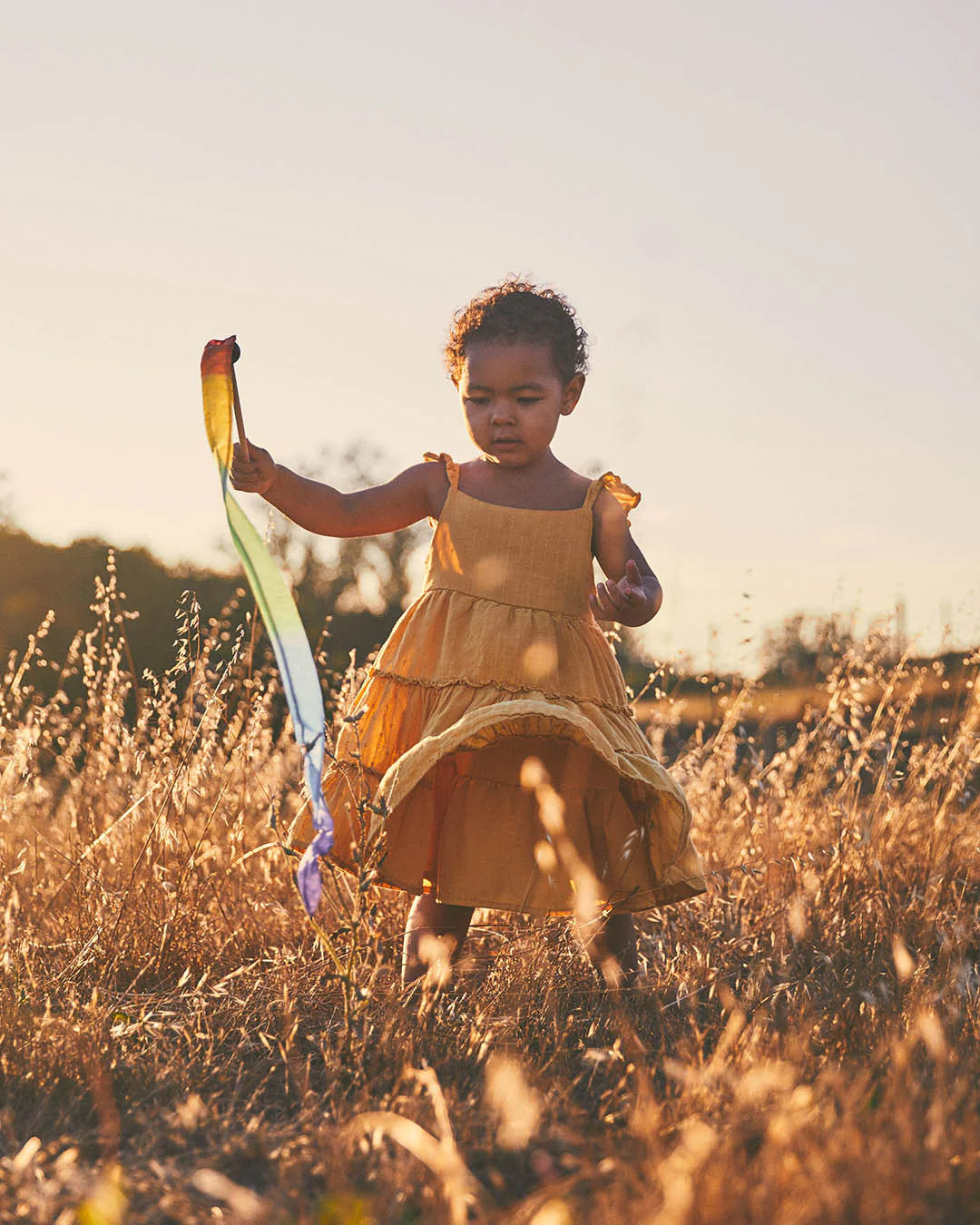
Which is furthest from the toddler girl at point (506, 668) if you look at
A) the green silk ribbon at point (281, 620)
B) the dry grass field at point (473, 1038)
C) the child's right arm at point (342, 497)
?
the green silk ribbon at point (281, 620)

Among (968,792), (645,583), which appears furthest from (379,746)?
(968,792)

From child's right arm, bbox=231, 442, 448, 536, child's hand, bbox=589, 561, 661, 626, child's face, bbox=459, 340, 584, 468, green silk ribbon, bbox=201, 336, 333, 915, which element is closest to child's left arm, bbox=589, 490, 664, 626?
child's hand, bbox=589, 561, 661, 626

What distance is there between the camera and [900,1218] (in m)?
1.16

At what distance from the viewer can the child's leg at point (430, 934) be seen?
243 centimetres

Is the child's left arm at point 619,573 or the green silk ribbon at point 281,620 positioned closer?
the green silk ribbon at point 281,620

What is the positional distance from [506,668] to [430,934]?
64 cm

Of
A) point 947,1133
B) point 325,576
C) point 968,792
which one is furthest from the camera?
point 325,576

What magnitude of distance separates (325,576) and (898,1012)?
11.0 metres

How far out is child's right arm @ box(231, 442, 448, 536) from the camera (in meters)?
2.58

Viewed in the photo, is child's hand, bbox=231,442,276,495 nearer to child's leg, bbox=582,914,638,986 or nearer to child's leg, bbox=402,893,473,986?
child's leg, bbox=402,893,473,986

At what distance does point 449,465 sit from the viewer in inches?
111

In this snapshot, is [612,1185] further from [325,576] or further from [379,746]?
[325,576]

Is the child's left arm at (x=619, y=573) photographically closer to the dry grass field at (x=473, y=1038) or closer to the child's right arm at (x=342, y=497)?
the child's right arm at (x=342, y=497)

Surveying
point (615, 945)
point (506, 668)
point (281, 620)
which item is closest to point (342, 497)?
point (506, 668)
